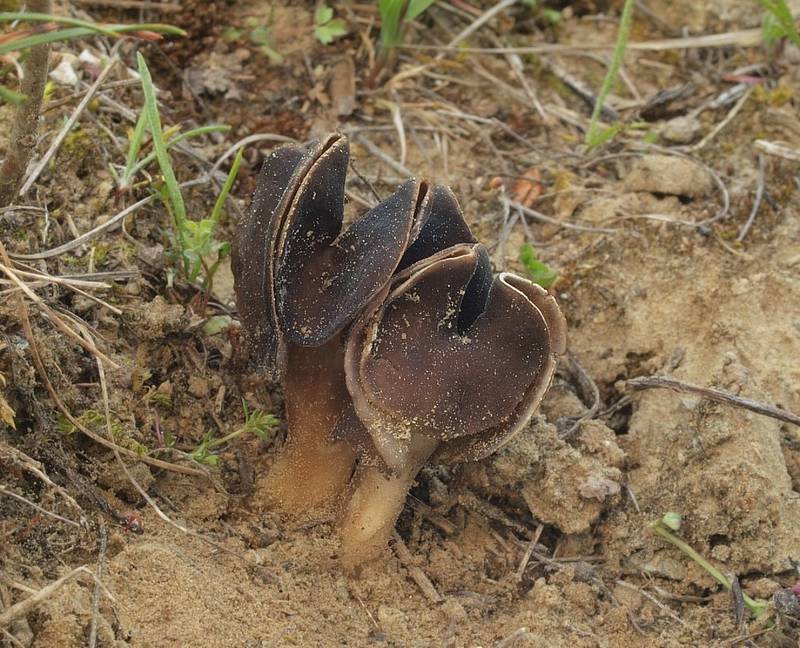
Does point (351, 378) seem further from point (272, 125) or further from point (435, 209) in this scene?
point (272, 125)

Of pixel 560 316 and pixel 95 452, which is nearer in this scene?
pixel 560 316

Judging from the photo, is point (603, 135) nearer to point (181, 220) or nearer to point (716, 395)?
point (716, 395)

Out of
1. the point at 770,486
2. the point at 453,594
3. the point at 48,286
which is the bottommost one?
the point at 453,594

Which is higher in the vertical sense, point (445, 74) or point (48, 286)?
point (48, 286)

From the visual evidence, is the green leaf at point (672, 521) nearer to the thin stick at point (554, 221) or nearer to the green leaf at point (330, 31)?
the thin stick at point (554, 221)

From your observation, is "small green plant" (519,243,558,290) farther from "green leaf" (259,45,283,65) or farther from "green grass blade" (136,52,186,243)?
"green leaf" (259,45,283,65)

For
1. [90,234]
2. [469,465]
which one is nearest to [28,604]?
[90,234]

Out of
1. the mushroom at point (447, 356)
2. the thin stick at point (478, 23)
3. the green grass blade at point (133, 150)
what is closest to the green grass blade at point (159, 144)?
the green grass blade at point (133, 150)

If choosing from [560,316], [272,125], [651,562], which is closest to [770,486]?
[651,562]
